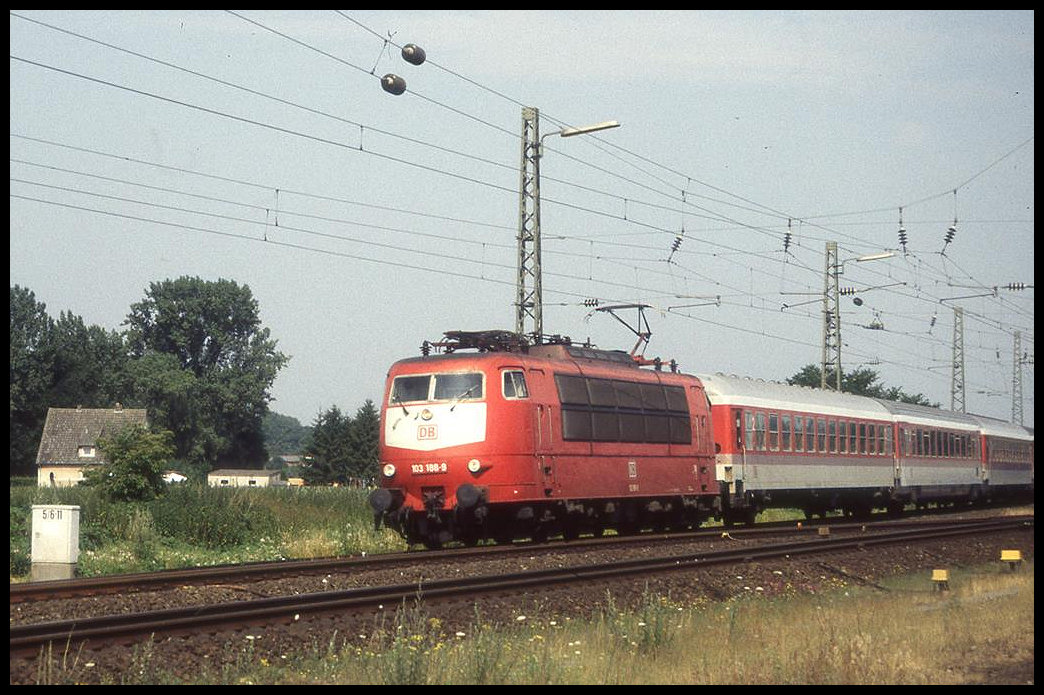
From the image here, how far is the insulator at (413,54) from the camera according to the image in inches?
824

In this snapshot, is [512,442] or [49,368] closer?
[512,442]

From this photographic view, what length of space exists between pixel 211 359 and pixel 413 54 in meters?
89.9

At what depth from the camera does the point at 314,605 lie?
12055mm

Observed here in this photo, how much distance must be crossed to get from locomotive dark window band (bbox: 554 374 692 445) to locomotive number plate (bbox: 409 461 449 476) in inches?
92.3

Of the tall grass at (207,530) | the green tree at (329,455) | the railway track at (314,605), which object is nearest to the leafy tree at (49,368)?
the green tree at (329,455)

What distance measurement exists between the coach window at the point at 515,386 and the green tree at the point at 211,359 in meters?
84.3

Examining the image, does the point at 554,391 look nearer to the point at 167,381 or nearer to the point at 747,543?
the point at 747,543

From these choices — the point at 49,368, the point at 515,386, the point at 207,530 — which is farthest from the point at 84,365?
the point at 515,386

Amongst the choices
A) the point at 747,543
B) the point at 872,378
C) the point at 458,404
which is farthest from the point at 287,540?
Result: the point at 872,378

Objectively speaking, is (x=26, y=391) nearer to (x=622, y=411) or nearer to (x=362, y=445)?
(x=362, y=445)

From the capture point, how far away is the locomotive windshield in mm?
20891

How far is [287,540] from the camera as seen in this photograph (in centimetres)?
2373

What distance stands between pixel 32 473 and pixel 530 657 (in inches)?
3969

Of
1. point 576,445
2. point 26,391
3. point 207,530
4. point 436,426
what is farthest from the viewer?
point 26,391
